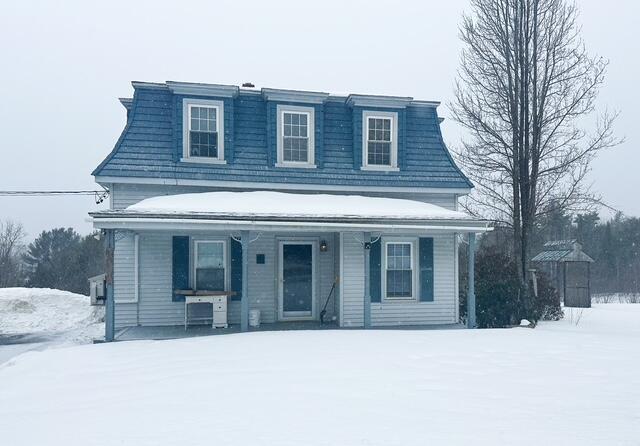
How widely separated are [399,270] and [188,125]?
6.40 meters

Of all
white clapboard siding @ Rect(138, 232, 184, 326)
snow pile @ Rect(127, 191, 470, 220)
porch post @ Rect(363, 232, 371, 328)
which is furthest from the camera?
white clapboard siding @ Rect(138, 232, 184, 326)

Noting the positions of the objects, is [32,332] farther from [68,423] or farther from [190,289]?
[68,423]

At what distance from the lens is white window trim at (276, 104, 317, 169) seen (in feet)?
41.8

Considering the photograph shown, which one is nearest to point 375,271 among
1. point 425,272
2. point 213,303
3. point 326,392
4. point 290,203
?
point 425,272

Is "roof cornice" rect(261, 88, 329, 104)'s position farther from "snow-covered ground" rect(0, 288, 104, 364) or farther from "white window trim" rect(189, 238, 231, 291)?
"snow-covered ground" rect(0, 288, 104, 364)

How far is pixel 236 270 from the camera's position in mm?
12195

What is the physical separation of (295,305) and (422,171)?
4.86 meters

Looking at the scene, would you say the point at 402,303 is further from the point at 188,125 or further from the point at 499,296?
the point at 188,125

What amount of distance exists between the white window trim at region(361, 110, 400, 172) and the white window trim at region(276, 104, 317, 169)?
135 cm

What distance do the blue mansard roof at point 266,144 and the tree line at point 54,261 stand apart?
964 inches

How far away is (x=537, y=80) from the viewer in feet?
50.8

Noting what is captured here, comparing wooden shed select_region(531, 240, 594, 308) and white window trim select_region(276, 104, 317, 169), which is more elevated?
white window trim select_region(276, 104, 317, 169)

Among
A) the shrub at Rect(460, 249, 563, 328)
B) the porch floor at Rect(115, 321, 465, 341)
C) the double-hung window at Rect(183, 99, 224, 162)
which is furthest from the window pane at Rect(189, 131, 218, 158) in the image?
the shrub at Rect(460, 249, 563, 328)

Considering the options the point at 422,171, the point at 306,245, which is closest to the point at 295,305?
the point at 306,245
